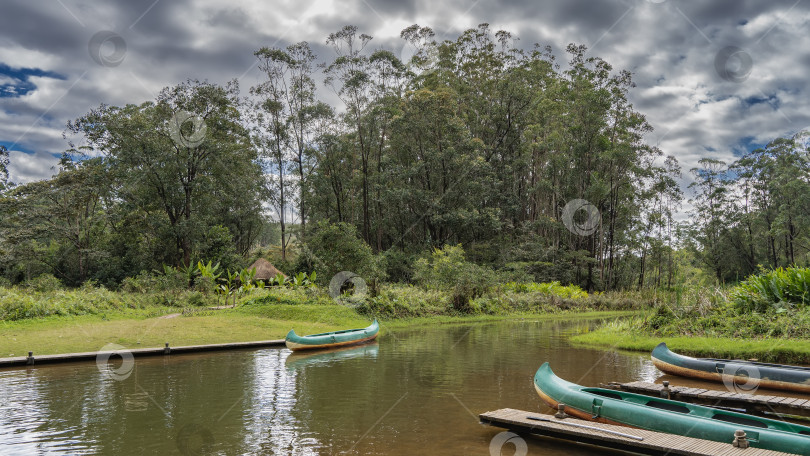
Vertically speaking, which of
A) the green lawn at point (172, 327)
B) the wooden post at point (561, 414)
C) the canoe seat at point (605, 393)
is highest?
the green lawn at point (172, 327)

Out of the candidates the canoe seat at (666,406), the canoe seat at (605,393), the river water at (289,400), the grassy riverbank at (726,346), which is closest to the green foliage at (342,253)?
the river water at (289,400)

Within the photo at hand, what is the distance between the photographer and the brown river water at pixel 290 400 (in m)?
6.46

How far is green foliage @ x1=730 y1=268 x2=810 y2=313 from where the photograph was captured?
43.4 ft

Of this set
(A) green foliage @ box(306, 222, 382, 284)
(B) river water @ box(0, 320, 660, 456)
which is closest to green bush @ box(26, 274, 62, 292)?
(A) green foliage @ box(306, 222, 382, 284)

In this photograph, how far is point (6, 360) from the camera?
11336mm

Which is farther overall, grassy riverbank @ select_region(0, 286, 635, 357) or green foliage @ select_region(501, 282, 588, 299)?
green foliage @ select_region(501, 282, 588, 299)

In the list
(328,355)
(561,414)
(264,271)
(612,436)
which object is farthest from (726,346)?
(264,271)

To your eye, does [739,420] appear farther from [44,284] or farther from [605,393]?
[44,284]

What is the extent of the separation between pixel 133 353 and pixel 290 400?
21.3 feet

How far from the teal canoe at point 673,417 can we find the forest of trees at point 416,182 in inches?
Answer: 964

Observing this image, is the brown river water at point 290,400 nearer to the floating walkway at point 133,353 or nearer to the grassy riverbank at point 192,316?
the floating walkway at point 133,353

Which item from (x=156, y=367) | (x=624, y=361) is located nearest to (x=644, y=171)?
(x=624, y=361)

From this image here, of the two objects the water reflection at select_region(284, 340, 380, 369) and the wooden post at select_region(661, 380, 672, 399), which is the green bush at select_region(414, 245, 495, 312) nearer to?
the water reflection at select_region(284, 340, 380, 369)

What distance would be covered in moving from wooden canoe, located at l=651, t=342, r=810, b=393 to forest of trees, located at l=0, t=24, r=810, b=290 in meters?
22.0
